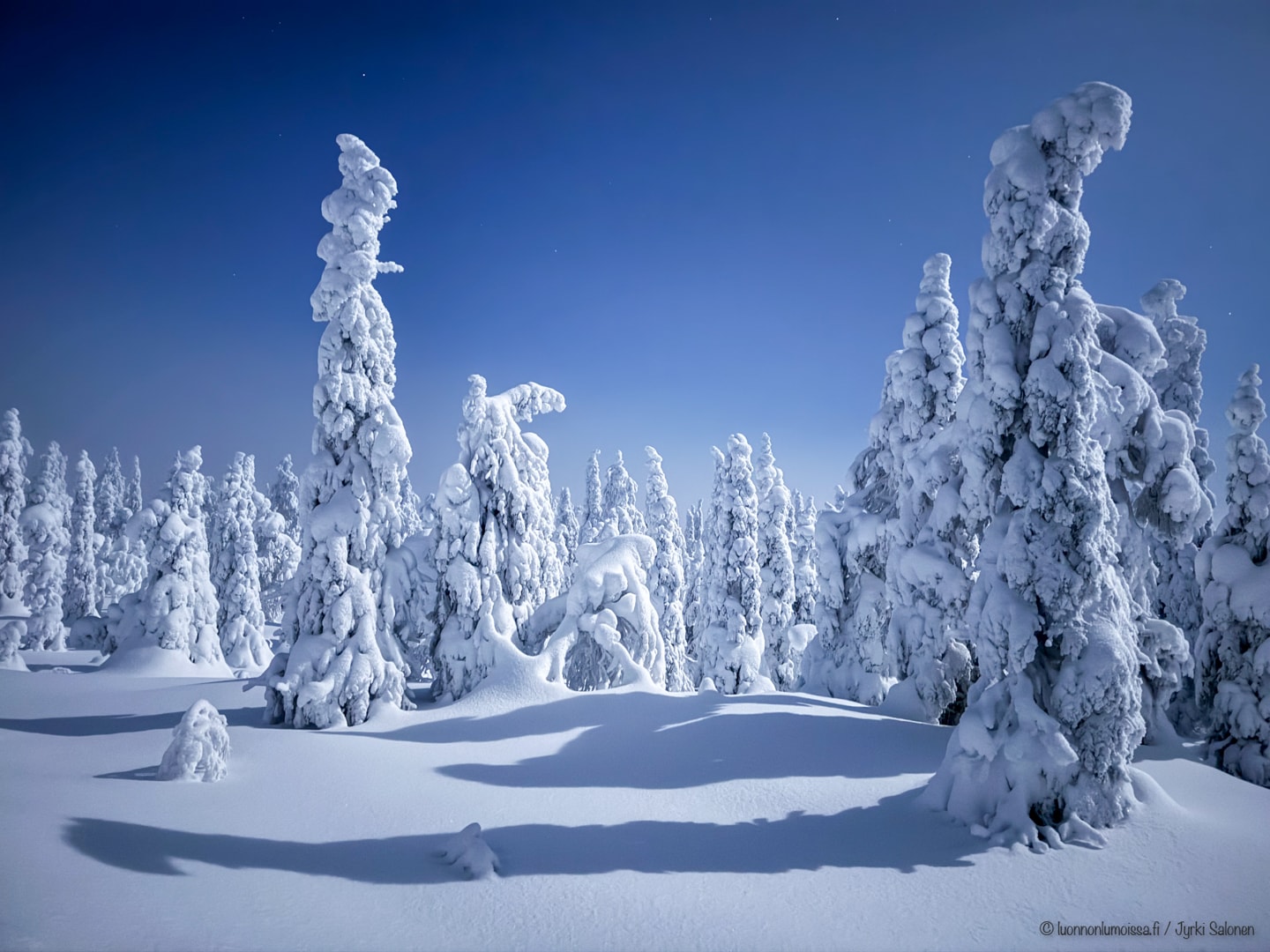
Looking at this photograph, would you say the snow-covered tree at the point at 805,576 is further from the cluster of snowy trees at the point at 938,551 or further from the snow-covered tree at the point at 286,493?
the snow-covered tree at the point at 286,493

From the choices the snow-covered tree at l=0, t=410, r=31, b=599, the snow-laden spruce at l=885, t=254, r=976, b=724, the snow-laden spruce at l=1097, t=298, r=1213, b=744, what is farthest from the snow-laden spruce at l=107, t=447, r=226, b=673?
the snow-laden spruce at l=1097, t=298, r=1213, b=744

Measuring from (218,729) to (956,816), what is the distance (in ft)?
42.9

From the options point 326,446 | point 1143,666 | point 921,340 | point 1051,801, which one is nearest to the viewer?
point 1051,801

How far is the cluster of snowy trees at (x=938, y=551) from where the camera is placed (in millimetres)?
10352

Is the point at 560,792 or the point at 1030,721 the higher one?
the point at 1030,721

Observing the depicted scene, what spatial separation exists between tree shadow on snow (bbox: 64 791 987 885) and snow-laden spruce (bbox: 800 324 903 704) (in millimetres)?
11040

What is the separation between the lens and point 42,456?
40125 mm

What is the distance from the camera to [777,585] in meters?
30.1

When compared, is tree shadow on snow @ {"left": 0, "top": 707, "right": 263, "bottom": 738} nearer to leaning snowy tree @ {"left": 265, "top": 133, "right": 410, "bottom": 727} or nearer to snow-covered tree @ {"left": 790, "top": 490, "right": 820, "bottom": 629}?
leaning snowy tree @ {"left": 265, "top": 133, "right": 410, "bottom": 727}

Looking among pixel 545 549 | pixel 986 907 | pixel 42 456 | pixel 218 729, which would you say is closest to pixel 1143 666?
pixel 986 907

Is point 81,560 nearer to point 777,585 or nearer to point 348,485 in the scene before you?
point 348,485

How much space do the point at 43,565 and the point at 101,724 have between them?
107ft

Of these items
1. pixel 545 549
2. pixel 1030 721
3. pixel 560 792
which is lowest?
pixel 560 792

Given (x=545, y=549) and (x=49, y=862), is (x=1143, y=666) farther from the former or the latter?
(x=49, y=862)
